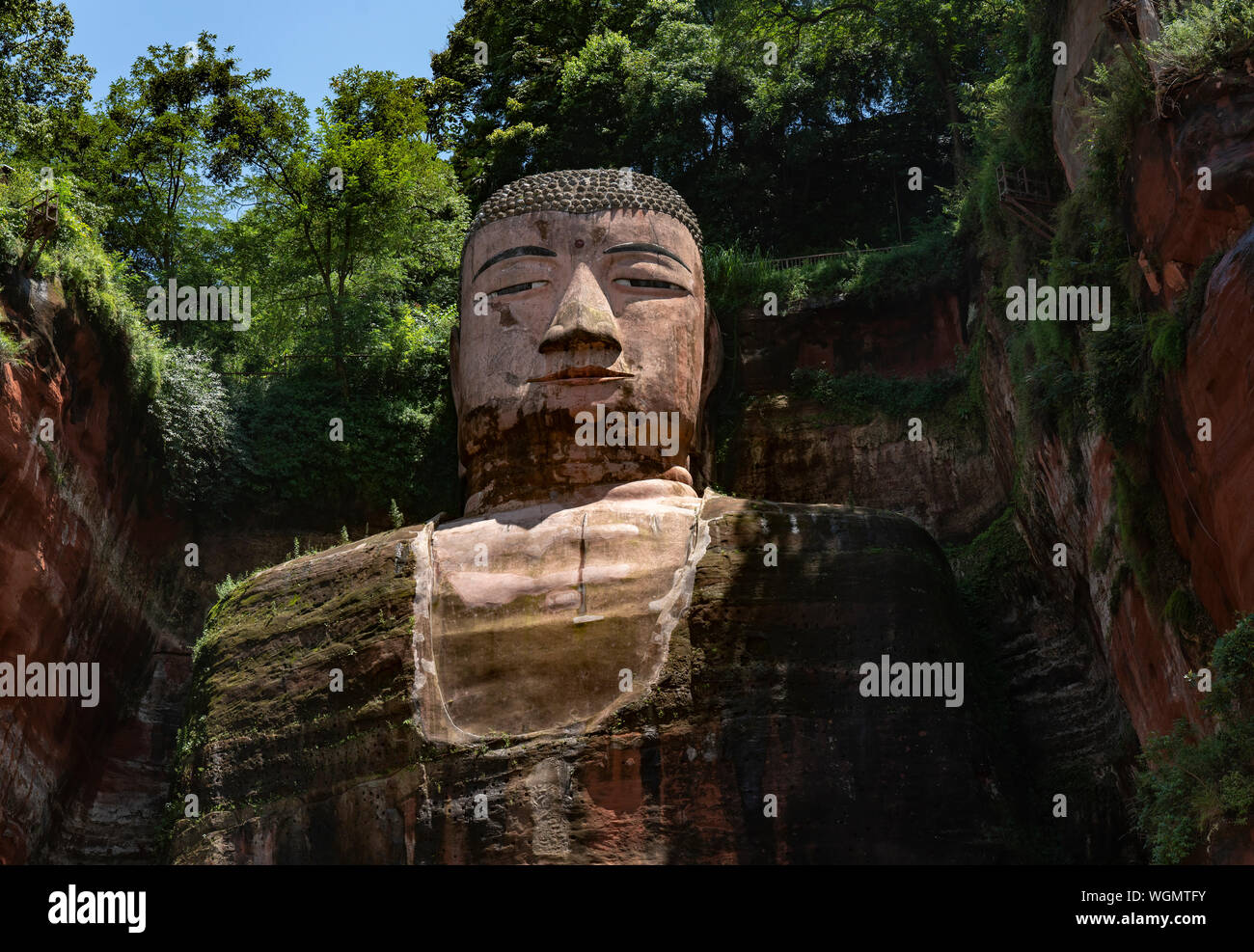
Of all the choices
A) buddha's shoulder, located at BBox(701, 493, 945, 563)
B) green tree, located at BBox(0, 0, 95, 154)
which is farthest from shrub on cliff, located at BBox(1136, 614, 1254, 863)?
green tree, located at BBox(0, 0, 95, 154)

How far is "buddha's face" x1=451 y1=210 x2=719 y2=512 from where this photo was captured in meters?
15.1

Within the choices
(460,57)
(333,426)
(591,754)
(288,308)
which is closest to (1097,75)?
(591,754)

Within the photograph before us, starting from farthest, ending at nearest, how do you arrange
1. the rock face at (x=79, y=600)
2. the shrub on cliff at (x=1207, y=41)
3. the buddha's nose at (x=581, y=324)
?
1. the rock face at (x=79, y=600)
2. the buddha's nose at (x=581, y=324)
3. the shrub on cliff at (x=1207, y=41)

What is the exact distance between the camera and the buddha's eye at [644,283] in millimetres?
15664

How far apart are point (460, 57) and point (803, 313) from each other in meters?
11.3

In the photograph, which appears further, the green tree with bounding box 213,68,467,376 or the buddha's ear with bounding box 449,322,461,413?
the green tree with bounding box 213,68,467,376

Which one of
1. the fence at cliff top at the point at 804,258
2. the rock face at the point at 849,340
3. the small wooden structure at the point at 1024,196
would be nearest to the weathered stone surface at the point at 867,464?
the rock face at the point at 849,340

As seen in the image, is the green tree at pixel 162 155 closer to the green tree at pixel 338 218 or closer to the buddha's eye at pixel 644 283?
the green tree at pixel 338 218

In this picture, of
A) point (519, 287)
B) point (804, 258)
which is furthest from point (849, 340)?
point (519, 287)

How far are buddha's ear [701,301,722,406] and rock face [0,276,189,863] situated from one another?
19.6ft

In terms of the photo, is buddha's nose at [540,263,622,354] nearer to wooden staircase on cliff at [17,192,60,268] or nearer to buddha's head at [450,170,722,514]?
buddha's head at [450,170,722,514]

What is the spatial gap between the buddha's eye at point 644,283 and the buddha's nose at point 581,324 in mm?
382
